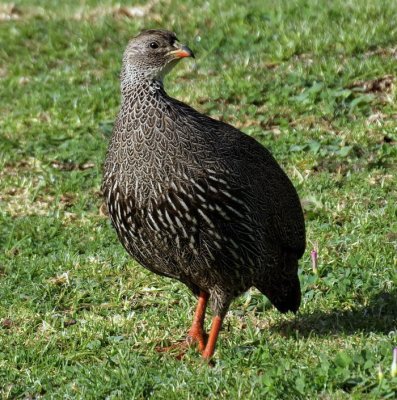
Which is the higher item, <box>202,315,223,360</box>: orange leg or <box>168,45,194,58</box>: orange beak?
<box>168,45,194,58</box>: orange beak

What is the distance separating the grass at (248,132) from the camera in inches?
213

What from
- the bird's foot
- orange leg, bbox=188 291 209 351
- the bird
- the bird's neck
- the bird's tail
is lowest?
the bird's foot

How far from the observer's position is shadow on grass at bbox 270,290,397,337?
19.3 ft

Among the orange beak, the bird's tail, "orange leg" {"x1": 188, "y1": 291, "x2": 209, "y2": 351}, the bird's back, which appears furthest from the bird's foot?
the orange beak

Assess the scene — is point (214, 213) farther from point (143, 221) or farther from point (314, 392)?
point (314, 392)

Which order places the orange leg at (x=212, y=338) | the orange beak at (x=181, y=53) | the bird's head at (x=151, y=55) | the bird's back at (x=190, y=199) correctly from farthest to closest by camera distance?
the orange beak at (x=181, y=53)
the bird's head at (x=151, y=55)
the orange leg at (x=212, y=338)
the bird's back at (x=190, y=199)

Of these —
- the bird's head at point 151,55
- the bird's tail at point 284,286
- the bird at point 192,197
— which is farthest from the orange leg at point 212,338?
the bird's head at point 151,55

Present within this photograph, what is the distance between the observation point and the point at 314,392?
4.76 m

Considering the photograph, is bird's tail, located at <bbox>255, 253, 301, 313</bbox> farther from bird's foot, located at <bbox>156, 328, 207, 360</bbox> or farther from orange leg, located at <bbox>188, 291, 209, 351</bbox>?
bird's foot, located at <bbox>156, 328, 207, 360</bbox>

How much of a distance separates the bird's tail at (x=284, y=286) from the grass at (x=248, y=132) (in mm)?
136

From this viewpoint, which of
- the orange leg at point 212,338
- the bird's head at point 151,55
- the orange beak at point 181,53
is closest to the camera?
the orange leg at point 212,338

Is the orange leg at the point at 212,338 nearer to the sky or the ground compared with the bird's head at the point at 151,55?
nearer to the ground

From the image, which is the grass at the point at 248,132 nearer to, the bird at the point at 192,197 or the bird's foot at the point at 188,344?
the bird's foot at the point at 188,344

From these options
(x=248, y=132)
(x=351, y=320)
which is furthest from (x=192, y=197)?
(x=248, y=132)
